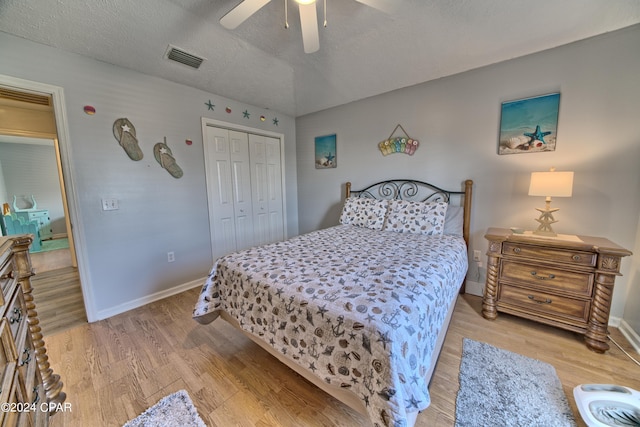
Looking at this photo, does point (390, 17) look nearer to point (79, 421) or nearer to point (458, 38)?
point (458, 38)

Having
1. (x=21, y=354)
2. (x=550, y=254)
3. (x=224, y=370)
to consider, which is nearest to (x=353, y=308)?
(x=224, y=370)

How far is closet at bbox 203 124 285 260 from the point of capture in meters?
3.07

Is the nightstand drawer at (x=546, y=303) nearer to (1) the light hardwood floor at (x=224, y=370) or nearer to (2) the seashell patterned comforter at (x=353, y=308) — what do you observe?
(1) the light hardwood floor at (x=224, y=370)

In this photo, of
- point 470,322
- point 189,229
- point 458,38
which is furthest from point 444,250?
point 189,229

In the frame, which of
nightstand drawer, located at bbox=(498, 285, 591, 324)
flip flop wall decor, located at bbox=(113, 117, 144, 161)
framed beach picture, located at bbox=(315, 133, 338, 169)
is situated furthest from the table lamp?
flip flop wall decor, located at bbox=(113, 117, 144, 161)

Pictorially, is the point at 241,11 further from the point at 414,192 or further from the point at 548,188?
the point at 548,188

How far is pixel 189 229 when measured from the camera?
2877 millimetres

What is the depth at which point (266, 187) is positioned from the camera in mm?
3734

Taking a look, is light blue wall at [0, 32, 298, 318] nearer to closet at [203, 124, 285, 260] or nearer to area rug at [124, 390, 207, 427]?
closet at [203, 124, 285, 260]

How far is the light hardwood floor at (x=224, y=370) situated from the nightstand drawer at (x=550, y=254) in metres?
0.64

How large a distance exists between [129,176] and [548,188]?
3.85 m

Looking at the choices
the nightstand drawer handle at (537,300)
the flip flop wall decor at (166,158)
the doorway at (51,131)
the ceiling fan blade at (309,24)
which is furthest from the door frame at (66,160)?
the nightstand drawer handle at (537,300)

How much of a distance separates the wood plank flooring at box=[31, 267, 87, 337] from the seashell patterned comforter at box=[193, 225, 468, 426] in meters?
1.58

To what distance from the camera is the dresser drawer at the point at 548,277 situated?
5.80 ft
